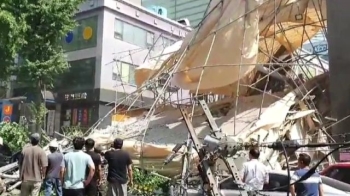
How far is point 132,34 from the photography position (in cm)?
2945

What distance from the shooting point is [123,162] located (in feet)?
26.4

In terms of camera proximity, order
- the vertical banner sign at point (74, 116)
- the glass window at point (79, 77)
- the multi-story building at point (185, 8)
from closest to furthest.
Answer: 1. the glass window at point (79, 77)
2. the vertical banner sign at point (74, 116)
3. the multi-story building at point (185, 8)

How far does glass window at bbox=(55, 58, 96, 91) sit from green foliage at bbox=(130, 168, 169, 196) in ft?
52.7

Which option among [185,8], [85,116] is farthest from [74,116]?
[185,8]

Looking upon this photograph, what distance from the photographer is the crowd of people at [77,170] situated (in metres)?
7.75

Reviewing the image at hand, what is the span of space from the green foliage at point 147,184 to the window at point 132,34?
16534 millimetres

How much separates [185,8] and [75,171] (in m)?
41.2

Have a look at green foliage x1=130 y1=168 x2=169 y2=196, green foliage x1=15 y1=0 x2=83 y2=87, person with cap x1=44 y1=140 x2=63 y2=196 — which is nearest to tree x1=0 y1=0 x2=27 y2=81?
green foliage x1=15 y1=0 x2=83 y2=87

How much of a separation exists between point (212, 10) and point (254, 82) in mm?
2573

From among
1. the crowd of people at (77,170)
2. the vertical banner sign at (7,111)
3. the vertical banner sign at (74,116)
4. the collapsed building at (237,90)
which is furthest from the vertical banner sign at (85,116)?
the crowd of people at (77,170)

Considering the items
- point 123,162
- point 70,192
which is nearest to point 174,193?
point 123,162

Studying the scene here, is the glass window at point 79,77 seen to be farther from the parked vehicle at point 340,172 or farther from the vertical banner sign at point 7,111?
the parked vehicle at point 340,172

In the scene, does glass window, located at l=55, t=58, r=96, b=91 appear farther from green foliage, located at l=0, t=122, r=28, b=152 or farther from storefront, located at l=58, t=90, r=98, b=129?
green foliage, located at l=0, t=122, r=28, b=152

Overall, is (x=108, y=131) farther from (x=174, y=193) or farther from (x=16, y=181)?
(x=174, y=193)
